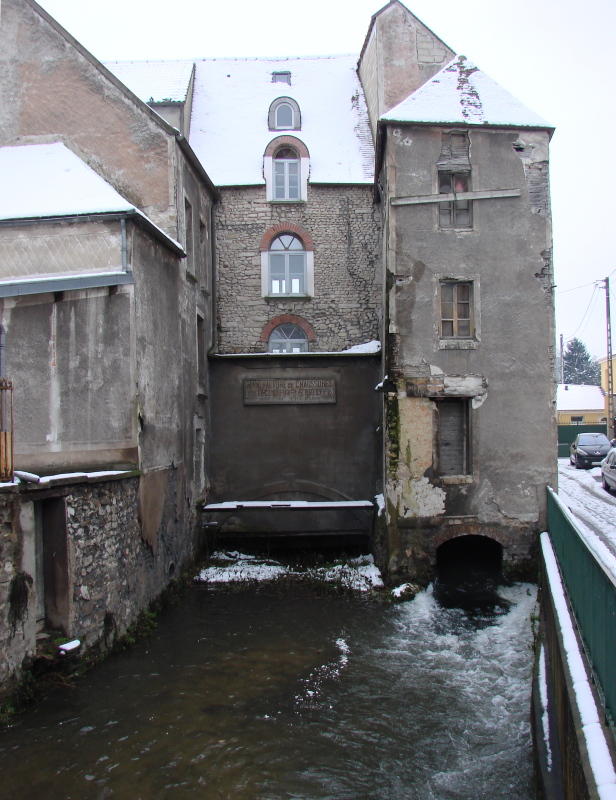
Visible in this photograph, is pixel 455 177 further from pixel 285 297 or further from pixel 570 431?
pixel 570 431

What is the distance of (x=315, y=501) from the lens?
1541cm

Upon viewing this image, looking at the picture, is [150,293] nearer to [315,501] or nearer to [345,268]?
[315,501]

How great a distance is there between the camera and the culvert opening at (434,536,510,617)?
1212 cm

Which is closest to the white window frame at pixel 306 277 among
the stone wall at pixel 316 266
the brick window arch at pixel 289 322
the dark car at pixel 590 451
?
the stone wall at pixel 316 266

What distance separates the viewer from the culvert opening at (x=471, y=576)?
12.1 metres

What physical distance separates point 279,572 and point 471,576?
3998 millimetres

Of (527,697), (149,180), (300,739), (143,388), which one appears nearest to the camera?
(300,739)

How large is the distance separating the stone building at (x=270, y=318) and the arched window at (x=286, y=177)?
0.12 meters

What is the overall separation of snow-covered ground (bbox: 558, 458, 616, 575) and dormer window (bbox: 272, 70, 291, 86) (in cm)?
1553

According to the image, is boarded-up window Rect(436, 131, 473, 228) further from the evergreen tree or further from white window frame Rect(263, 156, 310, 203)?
the evergreen tree

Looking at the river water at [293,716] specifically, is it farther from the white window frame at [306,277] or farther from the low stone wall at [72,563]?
the white window frame at [306,277]

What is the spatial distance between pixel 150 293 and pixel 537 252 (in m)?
7.69

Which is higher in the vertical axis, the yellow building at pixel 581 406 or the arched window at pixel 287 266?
the arched window at pixel 287 266

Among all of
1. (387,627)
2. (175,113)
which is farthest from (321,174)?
(387,627)
